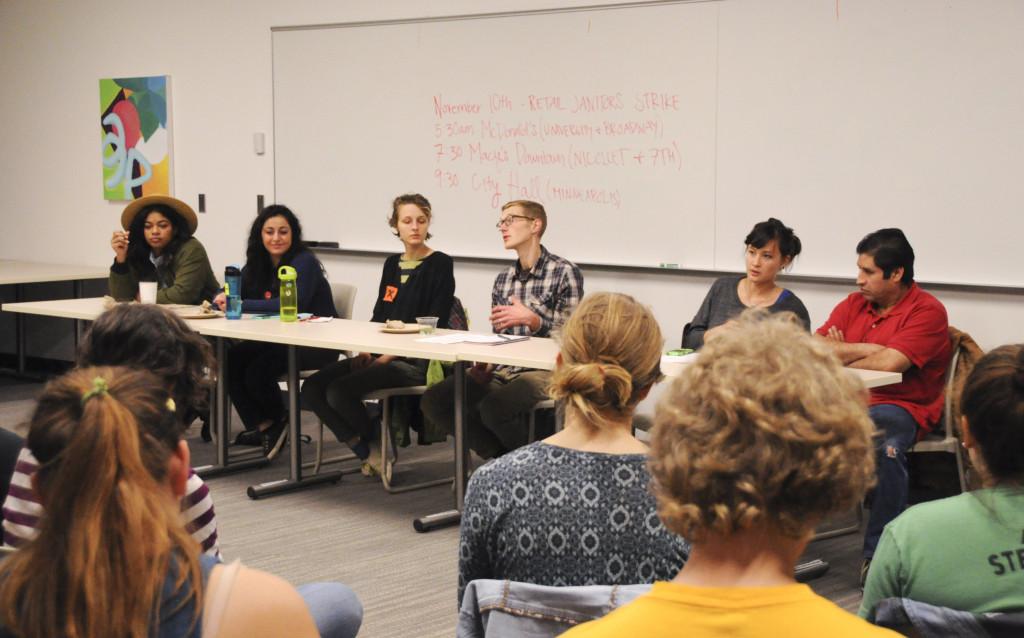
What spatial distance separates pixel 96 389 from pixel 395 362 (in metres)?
3.66

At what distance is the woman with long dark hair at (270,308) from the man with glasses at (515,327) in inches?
34.6

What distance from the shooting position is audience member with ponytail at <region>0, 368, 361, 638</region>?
1344 millimetres

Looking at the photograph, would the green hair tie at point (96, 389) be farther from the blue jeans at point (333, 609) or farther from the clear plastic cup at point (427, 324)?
the clear plastic cup at point (427, 324)

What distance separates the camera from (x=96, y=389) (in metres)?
1.43

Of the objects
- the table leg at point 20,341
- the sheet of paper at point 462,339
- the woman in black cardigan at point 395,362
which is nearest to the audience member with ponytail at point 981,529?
the sheet of paper at point 462,339

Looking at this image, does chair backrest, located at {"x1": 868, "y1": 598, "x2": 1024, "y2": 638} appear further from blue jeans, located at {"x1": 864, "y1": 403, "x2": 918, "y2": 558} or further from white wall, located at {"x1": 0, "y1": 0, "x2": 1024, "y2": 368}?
white wall, located at {"x1": 0, "y1": 0, "x2": 1024, "y2": 368}

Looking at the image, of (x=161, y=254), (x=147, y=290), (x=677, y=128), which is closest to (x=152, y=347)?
(x=147, y=290)

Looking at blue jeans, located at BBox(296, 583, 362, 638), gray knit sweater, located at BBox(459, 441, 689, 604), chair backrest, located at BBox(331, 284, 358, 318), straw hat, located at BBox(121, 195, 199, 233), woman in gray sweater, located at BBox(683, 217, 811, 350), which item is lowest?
blue jeans, located at BBox(296, 583, 362, 638)

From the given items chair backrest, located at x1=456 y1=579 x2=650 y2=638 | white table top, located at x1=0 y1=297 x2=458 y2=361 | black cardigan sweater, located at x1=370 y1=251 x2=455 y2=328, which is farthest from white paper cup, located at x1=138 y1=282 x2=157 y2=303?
chair backrest, located at x1=456 y1=579 x2=650 y2=638

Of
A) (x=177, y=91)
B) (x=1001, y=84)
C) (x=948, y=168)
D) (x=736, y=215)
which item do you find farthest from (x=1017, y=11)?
(x=177, y=91)

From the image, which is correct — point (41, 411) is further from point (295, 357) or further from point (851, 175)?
point (851, 175)

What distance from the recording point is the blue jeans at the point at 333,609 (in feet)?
6.74

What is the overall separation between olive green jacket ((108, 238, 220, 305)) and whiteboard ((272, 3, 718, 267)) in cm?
117

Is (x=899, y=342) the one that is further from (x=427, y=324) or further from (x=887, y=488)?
(x=427, y=324)
